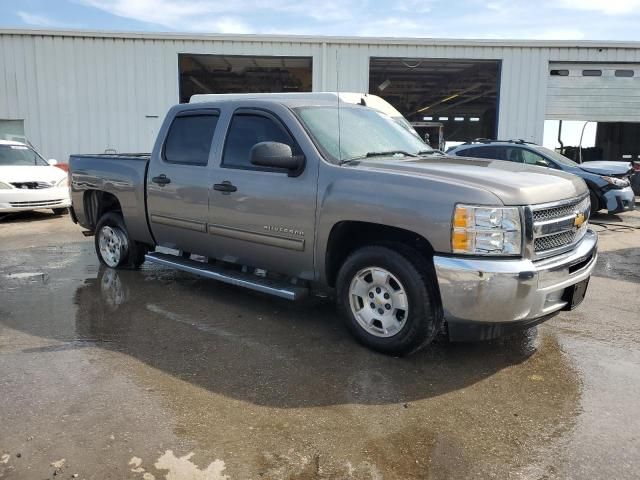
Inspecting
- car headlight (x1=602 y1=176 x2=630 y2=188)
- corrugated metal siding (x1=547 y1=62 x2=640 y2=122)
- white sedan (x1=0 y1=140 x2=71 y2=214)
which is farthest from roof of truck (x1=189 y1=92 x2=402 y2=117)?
corrugated metal siding (x1=547 y1=62 x2=640 y2=122)

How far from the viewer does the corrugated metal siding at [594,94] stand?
16609 millimetres

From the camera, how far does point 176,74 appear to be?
Result: 1653 cm

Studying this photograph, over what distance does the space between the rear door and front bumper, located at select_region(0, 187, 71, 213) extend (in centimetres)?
605

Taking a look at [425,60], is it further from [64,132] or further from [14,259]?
[14,259]

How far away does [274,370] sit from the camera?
3801 millimetres

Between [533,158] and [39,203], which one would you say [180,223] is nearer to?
[39,203]

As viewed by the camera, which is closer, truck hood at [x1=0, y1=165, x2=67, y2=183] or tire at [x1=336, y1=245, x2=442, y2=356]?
tire at [x1=336, y1=245, x2=442, y2=356]

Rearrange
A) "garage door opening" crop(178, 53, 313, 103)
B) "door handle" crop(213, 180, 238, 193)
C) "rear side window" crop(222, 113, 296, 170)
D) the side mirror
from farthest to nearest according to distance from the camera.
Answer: "garage door opening" crop(178, 53, 313, 103) → "door handle" crop(213, 180, 238, 193) → "rear side window" crop(222, 113, 296, 170) → the side mirror

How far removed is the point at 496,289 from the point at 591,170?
9213mm

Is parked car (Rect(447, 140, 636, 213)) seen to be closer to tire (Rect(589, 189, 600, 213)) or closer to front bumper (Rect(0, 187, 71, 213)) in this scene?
tire (Rect(589, 189, 600, 213))

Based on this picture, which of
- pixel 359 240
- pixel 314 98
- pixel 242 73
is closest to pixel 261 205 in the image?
pixel 359 240

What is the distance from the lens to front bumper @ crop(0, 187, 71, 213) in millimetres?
10617

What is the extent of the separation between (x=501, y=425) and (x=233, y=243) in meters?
2.70

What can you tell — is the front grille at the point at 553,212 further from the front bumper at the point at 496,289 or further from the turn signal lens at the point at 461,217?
the turn signal lens at the point at 461,217
